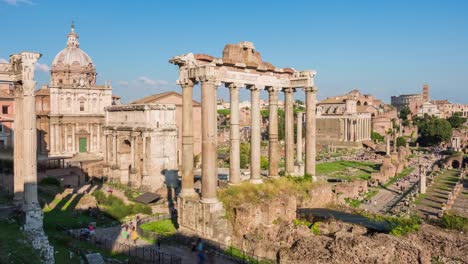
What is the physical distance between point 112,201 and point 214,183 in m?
14.5

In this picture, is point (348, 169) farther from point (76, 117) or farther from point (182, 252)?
point (182, 252)

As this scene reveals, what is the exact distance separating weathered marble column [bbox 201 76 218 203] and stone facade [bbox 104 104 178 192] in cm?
1957

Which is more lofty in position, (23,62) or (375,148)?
(23,62)

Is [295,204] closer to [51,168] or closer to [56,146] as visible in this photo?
→ [51,168]

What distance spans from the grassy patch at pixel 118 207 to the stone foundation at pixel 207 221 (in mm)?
9026

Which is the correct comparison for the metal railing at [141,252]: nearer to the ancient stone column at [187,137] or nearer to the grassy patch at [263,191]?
the ancient stone column at [187,137]

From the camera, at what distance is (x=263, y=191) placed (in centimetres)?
1908

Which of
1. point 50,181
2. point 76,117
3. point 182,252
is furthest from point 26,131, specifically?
point 76,117

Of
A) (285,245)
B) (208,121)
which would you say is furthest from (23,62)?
(285,245)

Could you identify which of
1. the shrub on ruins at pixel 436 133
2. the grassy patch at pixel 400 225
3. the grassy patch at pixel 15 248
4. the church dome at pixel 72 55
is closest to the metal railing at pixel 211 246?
the grassy patch at pixel 15 248

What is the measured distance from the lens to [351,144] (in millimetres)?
94938

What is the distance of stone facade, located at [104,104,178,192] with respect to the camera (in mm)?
36406

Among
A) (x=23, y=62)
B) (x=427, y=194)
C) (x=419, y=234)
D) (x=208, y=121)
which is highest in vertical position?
(x=23, y=62)

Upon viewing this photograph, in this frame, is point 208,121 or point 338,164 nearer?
point 208,121
